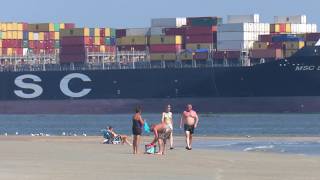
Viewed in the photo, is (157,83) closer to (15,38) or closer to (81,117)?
(81,117)

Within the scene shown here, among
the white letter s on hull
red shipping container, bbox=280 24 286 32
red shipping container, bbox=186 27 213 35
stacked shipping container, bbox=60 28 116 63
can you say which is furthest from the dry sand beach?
red shipping container, bbox=280 24 286 32

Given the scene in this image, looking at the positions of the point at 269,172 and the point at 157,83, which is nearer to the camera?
the point at 269,172

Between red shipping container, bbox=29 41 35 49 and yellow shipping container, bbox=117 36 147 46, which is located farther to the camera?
red shipping container, bbox=29 41 35 49

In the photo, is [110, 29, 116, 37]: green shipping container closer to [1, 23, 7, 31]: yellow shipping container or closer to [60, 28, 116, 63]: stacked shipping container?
[60, 28, 116, 63]: stacked shipping container

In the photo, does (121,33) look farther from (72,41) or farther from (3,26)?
(3,26)

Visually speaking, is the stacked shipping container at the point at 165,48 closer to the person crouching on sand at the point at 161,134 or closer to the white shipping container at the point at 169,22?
the white shipping container at the point at 169,22

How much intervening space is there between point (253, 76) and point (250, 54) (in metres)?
2.42

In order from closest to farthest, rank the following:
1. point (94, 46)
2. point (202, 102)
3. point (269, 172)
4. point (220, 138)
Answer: point (269, 172) → point (220, 138) → point (202, 102) → point (94, 46)

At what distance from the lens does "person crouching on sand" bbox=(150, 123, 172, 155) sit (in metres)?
22.2

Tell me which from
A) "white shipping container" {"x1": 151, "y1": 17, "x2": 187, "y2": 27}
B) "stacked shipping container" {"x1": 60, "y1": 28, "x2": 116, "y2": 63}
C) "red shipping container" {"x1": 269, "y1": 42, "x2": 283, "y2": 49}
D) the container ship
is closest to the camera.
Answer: the container ship

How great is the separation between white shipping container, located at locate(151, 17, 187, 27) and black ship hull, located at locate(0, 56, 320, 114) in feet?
21.5

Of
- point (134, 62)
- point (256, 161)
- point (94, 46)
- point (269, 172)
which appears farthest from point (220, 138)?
point (94, 46)

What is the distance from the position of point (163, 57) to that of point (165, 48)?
0.60 meters

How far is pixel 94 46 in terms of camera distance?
6962 centimetres
